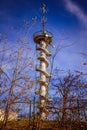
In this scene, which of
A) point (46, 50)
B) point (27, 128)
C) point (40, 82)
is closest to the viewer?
point (27, 128)

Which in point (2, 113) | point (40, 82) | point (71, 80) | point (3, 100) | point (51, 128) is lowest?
point (51, 128)

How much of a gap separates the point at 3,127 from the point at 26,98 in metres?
1.60

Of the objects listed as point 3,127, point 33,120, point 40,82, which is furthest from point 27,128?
point 40,82

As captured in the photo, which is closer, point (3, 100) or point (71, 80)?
point (3, 100)

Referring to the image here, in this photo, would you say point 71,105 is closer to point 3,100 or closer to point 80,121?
point 80,121

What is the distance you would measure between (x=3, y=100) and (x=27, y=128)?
91.2 inches

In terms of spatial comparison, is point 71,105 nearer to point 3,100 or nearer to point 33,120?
point 33,120

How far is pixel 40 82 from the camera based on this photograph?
24.0m

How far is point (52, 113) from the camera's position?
829 centimetres

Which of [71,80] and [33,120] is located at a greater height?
[71,80]

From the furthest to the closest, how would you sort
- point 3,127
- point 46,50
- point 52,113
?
1. point 46,50
2. point 52,113
3. point 3,127

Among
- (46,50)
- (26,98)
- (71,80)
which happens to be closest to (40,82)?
(46,50)

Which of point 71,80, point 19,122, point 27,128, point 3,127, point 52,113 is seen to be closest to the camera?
point 3,127

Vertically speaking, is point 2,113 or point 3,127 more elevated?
point 2,113
